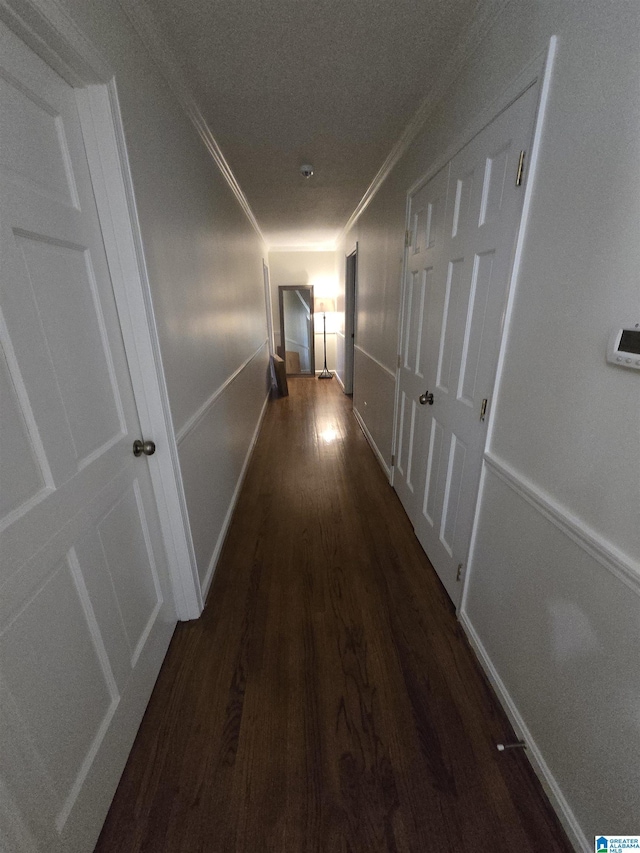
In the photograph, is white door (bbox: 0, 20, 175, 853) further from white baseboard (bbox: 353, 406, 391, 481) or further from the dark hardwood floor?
white baseboard (bbox: 353, 406, 391, 481)

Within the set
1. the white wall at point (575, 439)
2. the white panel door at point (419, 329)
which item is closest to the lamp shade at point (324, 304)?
the white panel door at point (419, 329)

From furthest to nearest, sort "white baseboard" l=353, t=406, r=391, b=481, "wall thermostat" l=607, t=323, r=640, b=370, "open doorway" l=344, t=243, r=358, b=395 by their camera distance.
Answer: "open doorway" l=344, t=243, r=358, b=395
"white baseboard" l=353, t=406, r=391, b=481
"wall thermostat" l=607, t=323, r=640, b=370

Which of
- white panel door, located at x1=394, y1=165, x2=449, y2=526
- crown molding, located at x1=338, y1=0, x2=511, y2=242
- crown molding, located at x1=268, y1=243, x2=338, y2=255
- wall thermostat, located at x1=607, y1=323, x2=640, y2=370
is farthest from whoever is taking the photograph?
crown molding, located at x1=268, y1=243, x2=338, y2=255

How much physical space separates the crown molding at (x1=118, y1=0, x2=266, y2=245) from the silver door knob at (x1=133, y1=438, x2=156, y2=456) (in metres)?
1.40

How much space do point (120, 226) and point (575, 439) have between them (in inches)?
58.8

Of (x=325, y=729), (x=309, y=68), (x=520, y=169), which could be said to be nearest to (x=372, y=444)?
(x=325, y=729)

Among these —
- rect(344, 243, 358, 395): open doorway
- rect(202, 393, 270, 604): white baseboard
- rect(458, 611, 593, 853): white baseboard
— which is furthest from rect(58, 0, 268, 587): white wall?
rect(344, 243, 358, 395): open doorway

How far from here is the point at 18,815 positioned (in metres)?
0.68

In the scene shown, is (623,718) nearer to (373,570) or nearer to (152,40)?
(373,570)

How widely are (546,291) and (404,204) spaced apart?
5.40ft

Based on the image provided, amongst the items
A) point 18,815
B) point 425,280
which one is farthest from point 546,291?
point 18,815

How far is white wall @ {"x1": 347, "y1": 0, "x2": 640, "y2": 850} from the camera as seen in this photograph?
2.43ft

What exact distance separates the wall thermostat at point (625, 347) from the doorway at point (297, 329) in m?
5.70

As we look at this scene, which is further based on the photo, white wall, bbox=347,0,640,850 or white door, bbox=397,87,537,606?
white door, bbox=397,87,537,606
